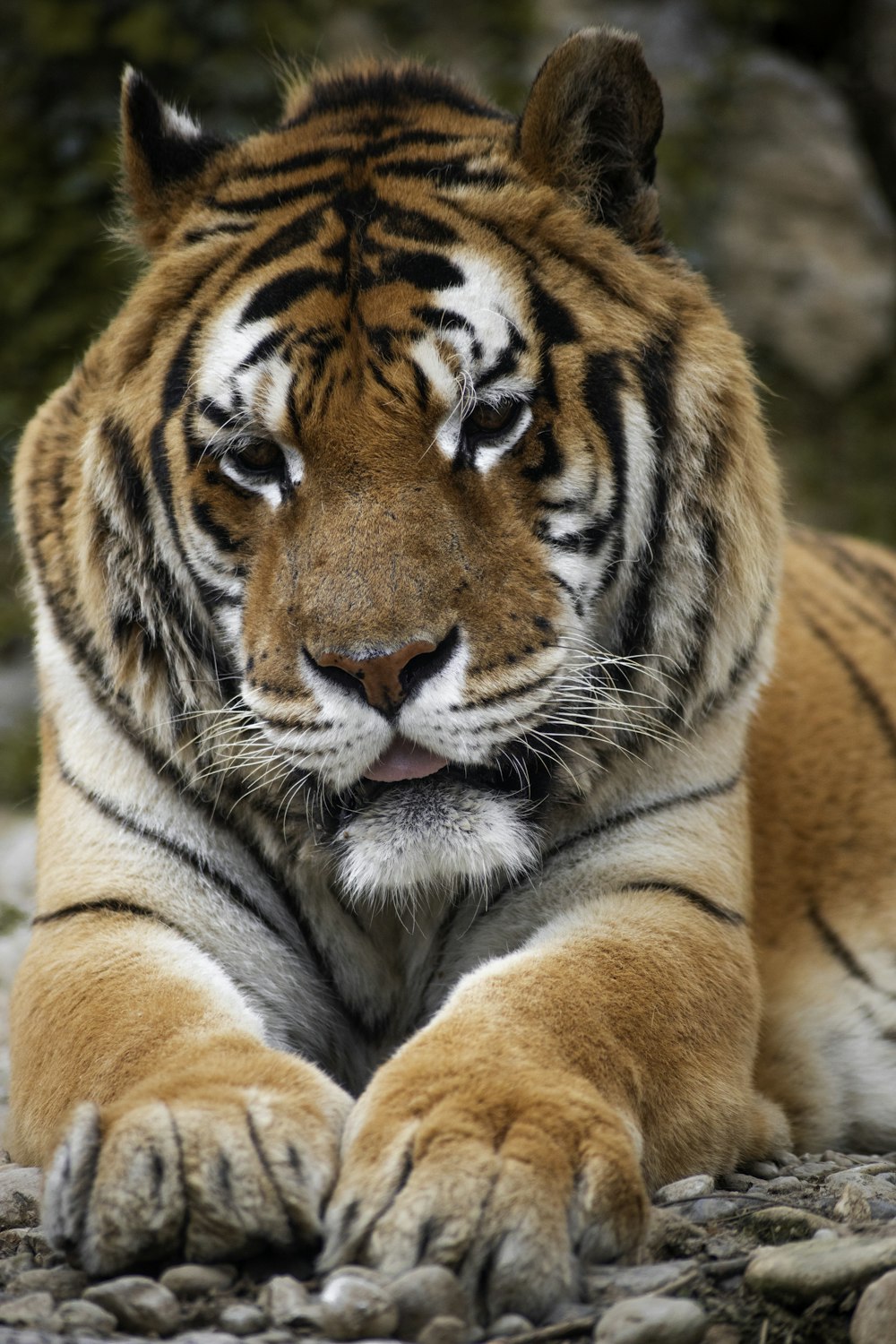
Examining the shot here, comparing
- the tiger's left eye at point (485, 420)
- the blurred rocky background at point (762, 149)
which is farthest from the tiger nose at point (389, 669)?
the blurred rocky background at point (762, 149)

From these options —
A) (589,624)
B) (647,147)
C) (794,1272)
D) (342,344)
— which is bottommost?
(794,1272)

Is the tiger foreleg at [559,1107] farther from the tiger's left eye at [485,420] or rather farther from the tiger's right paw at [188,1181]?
the tiger's left eye at [485,420]

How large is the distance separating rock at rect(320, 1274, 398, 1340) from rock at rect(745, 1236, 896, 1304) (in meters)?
0.38

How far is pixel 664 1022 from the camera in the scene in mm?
2006

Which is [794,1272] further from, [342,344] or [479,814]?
[342,344]

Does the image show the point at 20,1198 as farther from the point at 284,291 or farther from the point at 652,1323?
the point at 284,291

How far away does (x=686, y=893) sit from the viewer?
2.24 m

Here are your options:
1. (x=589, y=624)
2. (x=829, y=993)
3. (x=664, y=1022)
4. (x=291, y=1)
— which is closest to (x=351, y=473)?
(x=589, y=624)

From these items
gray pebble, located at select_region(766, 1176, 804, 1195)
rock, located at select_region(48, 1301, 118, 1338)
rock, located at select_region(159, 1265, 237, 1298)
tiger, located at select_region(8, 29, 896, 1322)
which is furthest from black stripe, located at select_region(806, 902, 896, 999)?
rock, located at select_region(48, 1301, 118, 1338)

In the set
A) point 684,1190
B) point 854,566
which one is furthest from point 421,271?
point 854,566

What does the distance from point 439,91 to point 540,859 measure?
1.26 m

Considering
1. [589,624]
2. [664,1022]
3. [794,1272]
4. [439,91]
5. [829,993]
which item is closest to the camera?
[794,1272]

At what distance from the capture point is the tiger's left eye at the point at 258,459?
2102 millimetres

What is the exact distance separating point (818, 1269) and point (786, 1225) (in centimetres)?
24
